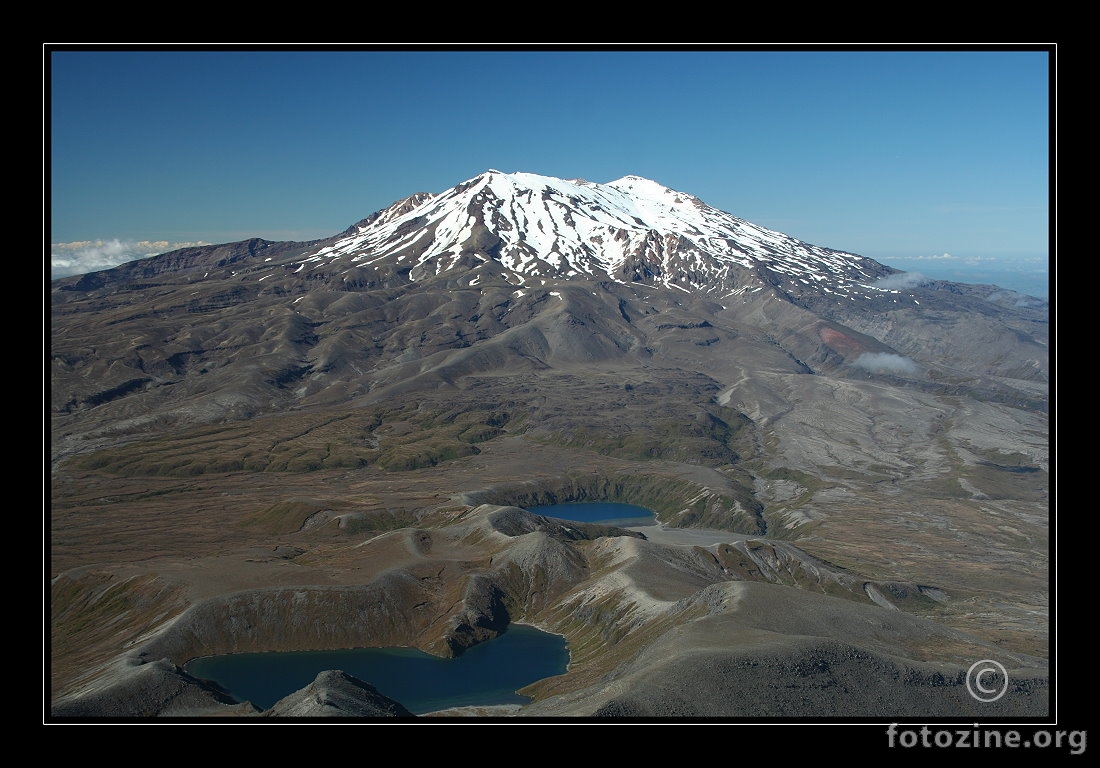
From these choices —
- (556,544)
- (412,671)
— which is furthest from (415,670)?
(556,544)

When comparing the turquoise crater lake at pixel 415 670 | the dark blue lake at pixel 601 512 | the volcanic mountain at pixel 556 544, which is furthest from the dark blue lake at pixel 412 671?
the dark blue lake at pixel 601 512

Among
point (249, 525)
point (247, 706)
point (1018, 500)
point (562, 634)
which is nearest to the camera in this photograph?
point (247, 706)

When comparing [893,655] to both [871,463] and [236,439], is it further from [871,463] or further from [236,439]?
[236,439]

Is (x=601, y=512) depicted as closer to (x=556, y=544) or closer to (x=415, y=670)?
(x=556, y=544)

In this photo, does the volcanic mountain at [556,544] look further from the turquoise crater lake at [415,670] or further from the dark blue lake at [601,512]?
the dark blue lake at [601,512]

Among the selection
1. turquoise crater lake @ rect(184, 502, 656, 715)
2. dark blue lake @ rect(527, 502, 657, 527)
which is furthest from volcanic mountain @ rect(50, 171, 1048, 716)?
dark blue lake @ rect(527, 502, 657, 527)
